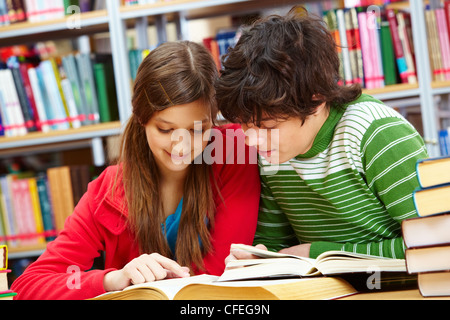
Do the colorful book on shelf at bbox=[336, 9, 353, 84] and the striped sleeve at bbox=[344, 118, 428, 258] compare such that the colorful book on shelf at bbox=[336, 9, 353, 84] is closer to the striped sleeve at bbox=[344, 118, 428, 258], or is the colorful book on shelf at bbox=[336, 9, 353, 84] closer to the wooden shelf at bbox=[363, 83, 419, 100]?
the wooden shelf at bbox=[363, 83, 419, 100]

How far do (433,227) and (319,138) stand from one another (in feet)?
1.36

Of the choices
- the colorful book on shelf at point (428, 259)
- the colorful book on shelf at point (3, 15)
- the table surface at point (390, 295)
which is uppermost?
the colorful book on shelf at point (3, 15)

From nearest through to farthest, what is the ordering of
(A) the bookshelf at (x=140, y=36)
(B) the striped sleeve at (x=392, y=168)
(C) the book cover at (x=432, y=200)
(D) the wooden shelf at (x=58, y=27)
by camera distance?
(C) the book cover at (x=432, y=200) < (B) the striped sleeve at (x=392, y=168) < (A) the bookshelf at (x=140, y=36) < (D) the wooden shelf at (x=58, y=27)

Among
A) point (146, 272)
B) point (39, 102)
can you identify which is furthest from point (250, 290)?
point (39, 102)

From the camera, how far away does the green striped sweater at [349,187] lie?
33.8 inches

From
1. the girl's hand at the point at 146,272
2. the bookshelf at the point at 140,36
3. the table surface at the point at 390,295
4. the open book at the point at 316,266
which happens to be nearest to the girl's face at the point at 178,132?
the girl's hand at the point at 146,272

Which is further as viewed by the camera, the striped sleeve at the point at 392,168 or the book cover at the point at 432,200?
the striped sleeve at the point at 392,168

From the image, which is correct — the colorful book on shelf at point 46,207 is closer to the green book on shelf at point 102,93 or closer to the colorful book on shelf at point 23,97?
the colorful book on shelf at point 23,97

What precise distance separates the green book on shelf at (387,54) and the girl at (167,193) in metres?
0.94

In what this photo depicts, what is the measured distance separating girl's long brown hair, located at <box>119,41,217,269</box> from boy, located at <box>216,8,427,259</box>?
12cm

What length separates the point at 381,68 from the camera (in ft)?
6.11
